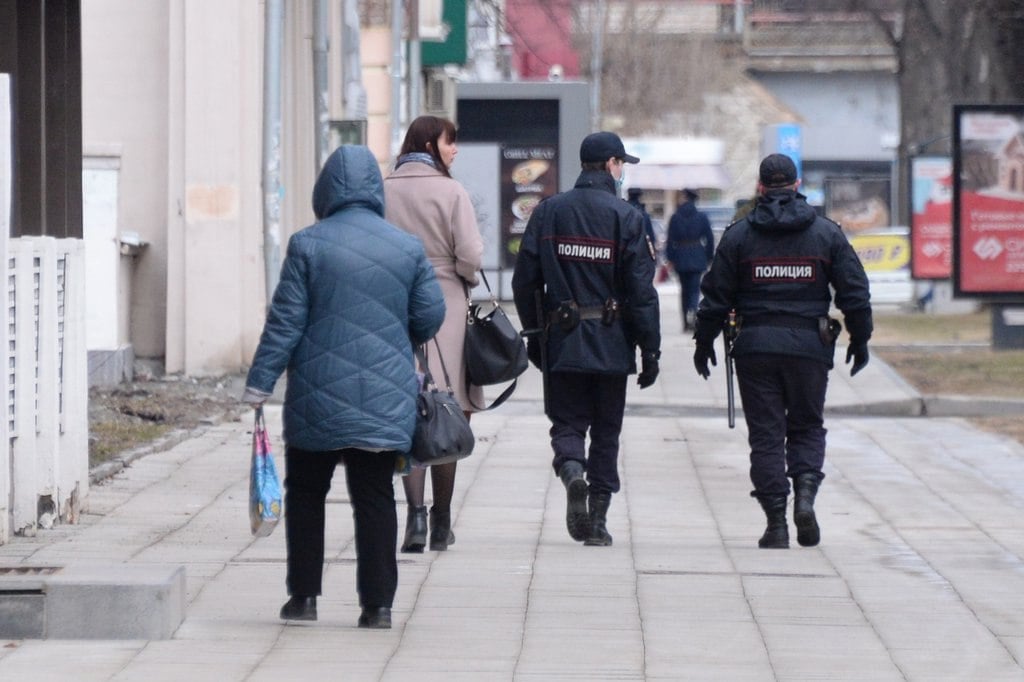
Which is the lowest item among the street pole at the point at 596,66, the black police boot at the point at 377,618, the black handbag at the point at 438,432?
the black police boot at the point at 377,618

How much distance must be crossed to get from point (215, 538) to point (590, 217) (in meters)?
2.06

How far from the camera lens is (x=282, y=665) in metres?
5.87

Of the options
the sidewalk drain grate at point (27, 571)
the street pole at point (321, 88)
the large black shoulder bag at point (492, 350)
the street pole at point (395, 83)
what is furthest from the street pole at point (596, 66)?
the sidewalk drain grate at point (27, 571)

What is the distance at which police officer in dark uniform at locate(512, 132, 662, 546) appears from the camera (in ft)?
27.0

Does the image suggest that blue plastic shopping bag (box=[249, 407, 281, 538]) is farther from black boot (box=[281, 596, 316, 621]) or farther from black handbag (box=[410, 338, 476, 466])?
black handbag (box=[410, 338, 476, 466])

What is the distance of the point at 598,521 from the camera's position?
843 centimetres

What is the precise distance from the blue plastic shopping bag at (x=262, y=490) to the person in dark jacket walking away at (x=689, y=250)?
1693 cm

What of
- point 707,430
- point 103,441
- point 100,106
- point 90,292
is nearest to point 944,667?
point 103,441

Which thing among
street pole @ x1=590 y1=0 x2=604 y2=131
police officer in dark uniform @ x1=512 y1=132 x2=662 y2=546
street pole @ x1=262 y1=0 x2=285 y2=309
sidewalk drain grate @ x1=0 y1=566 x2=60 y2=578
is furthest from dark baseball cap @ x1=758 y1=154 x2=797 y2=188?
street pole @ x1=590 y1=0 x2=604 y2=131

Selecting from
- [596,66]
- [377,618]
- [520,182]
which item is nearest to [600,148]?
[377,618]

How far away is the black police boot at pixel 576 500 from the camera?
27.2ft

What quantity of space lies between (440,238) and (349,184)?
172 cm

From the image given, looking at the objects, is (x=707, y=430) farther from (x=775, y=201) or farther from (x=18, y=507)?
(x=18, y=507)

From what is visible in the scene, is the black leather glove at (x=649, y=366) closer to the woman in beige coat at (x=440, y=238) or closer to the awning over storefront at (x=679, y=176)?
the woman in beige coat at (x=440, y=238)
